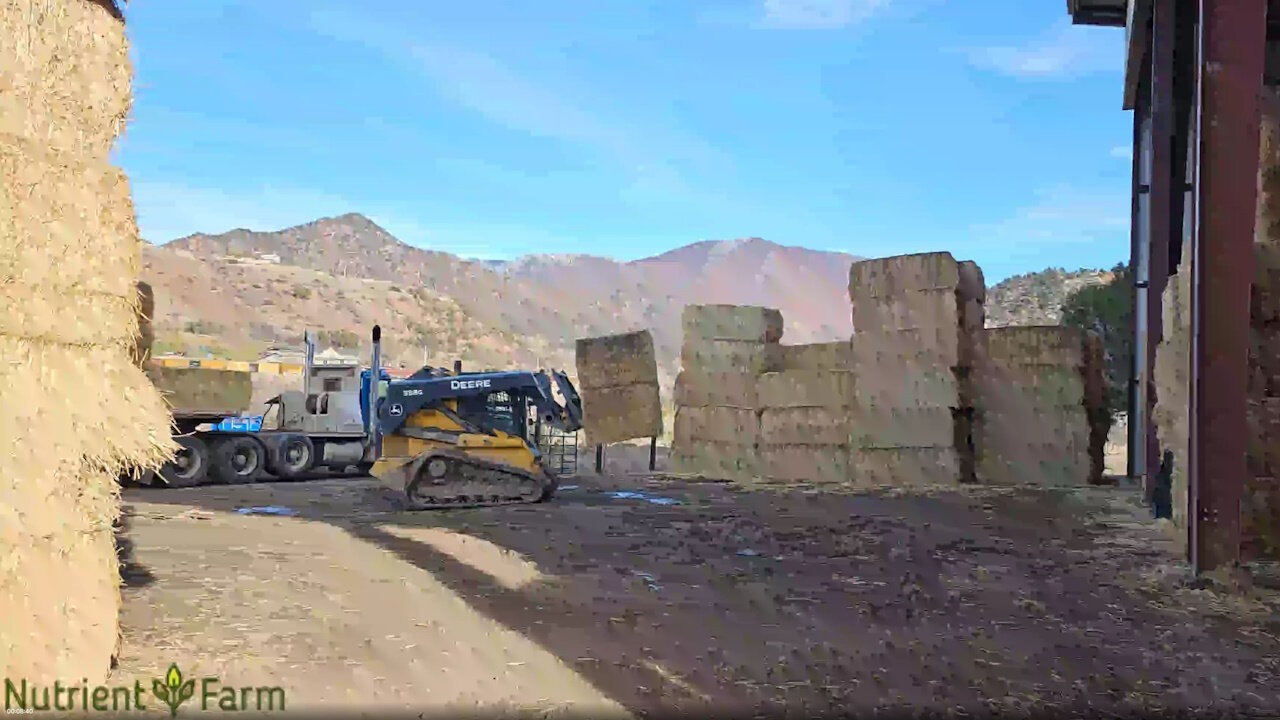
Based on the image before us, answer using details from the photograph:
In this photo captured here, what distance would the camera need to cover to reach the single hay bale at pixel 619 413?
19469mm

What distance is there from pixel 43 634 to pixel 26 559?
338mm

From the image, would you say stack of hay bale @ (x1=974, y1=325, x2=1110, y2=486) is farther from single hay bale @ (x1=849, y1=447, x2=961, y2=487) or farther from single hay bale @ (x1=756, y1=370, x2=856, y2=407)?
single hay bale @ (x1=756, y1=370, x2=856, y2=407)

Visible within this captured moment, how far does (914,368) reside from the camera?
16312 millimetres

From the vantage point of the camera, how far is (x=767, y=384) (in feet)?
59.8

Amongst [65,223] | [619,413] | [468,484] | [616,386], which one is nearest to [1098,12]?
[616,386]

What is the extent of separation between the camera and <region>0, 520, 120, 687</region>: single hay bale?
415 cm

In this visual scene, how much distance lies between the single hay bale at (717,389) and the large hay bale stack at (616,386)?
594 mm

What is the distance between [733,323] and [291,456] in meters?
8.37

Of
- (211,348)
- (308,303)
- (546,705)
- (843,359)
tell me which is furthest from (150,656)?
(308,303)

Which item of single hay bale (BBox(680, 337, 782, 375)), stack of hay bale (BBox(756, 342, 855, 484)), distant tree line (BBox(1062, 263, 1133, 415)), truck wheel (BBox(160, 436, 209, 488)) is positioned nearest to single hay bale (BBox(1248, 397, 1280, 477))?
stack of hay bale (BBox(756, 342, 855, 484))

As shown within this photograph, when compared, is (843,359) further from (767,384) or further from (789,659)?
(789,659)

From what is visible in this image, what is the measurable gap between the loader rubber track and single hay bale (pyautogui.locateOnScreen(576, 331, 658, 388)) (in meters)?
5.99

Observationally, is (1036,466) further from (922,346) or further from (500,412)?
(500,412)

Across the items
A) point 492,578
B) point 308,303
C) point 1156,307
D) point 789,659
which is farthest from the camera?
point 308,303
